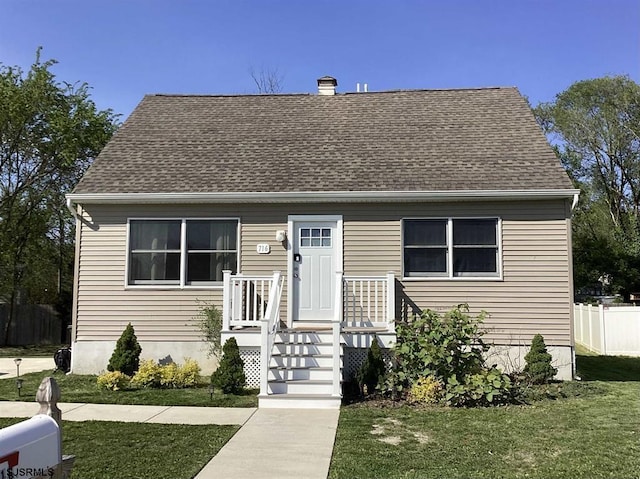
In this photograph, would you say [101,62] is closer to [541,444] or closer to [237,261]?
[237,261]

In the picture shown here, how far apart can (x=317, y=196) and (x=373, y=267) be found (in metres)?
1.67

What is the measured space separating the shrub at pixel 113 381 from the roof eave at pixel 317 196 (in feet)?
10.6

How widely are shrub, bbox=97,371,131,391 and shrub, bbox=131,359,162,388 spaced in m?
0.19

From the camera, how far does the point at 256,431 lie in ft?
20.1

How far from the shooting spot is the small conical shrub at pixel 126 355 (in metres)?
8.98

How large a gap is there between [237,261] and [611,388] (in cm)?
Answer: 671

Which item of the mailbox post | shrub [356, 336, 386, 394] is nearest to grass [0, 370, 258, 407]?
shrub [356, 336, 386, 394]

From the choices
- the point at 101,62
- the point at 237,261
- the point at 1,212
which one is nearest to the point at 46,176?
the point at 1,212

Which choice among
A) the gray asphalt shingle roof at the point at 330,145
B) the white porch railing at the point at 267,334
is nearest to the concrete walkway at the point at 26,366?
the gray asphalt shingle roof at the point at 330,145

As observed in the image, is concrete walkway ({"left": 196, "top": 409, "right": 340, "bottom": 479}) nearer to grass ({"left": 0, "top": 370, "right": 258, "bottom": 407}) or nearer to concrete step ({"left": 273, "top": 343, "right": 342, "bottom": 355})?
grass ({"left": 0, "top": 370, "right": 258, "bottom": 407})

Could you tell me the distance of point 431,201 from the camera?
9.73m

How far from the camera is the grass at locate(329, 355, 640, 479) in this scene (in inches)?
186

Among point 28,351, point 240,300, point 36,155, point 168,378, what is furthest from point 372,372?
point 36,155

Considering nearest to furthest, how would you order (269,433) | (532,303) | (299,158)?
(269,433), (532,303), (299,158)
